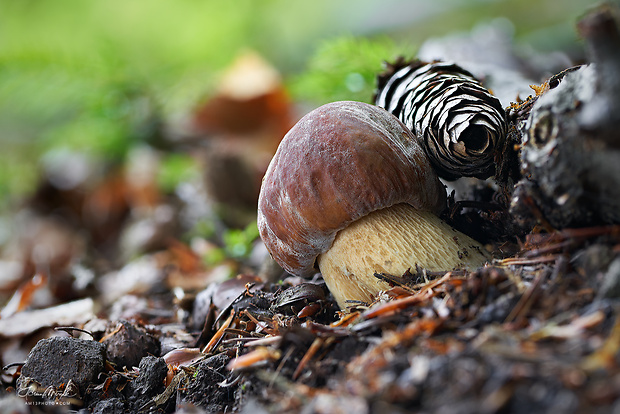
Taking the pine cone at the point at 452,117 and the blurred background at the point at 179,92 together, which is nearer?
the pine cone at the point at 452,117

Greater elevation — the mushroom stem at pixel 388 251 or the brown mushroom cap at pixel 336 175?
the brown mushroom cap at pixel 336 175

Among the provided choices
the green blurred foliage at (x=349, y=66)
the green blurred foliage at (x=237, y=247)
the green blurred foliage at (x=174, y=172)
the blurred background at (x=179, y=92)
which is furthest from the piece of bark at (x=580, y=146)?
the green blurred foliage at (x=174, y=172)

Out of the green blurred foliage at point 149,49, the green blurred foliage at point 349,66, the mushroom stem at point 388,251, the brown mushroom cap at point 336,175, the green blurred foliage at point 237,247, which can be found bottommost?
the green blurred foliage at point 237,247

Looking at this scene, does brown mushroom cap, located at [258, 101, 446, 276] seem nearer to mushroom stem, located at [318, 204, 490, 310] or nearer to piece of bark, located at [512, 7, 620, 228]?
mushroom stem, located at [318, 204, 490, 310]

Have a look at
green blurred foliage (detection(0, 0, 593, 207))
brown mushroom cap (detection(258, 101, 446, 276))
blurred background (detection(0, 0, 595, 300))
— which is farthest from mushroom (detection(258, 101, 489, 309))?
green blurred foliage (detection(0, 0, 593, 207))

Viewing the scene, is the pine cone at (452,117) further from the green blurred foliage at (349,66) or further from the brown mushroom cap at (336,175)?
the green blurred foliage at (349,66)

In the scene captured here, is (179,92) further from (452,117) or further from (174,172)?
(452,117)

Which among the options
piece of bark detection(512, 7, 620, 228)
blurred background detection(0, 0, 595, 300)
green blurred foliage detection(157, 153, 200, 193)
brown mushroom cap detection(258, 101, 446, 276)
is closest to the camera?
piece of bark detection(512, 7, 620, 228)
